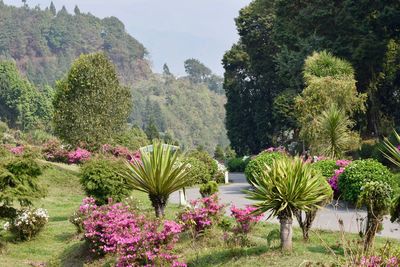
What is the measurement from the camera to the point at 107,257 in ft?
45.5

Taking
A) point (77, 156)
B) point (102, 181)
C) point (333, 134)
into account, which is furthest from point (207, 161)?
point (102, 181)

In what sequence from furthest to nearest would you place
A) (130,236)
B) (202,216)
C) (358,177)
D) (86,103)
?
(86,103), (358,177), (202,216), (130,236)

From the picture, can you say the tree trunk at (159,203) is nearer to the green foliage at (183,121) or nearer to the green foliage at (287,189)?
the green foliage at (287,189)

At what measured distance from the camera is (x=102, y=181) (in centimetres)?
1772

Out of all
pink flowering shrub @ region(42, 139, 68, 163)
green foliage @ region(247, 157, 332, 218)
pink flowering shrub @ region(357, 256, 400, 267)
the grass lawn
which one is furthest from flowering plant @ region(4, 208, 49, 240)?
pink flowering shrub @ region(42, 139, 68, 163)

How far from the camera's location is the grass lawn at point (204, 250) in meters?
11.1

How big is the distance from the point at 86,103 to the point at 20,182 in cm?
2308

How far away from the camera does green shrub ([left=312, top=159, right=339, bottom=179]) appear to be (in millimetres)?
20047

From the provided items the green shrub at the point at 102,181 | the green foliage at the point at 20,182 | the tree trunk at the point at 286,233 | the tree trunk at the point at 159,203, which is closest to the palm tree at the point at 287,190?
the tree trunk at the point at 286,233

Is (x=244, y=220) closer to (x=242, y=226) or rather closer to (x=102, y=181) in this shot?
(x=242, y=226)

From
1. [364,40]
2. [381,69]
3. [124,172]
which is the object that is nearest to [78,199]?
[124,172]

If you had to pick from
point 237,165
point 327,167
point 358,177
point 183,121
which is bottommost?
point 358,177

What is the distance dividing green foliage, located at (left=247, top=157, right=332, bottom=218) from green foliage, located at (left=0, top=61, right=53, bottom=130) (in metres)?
98.3

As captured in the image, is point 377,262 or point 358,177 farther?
point 358,177
